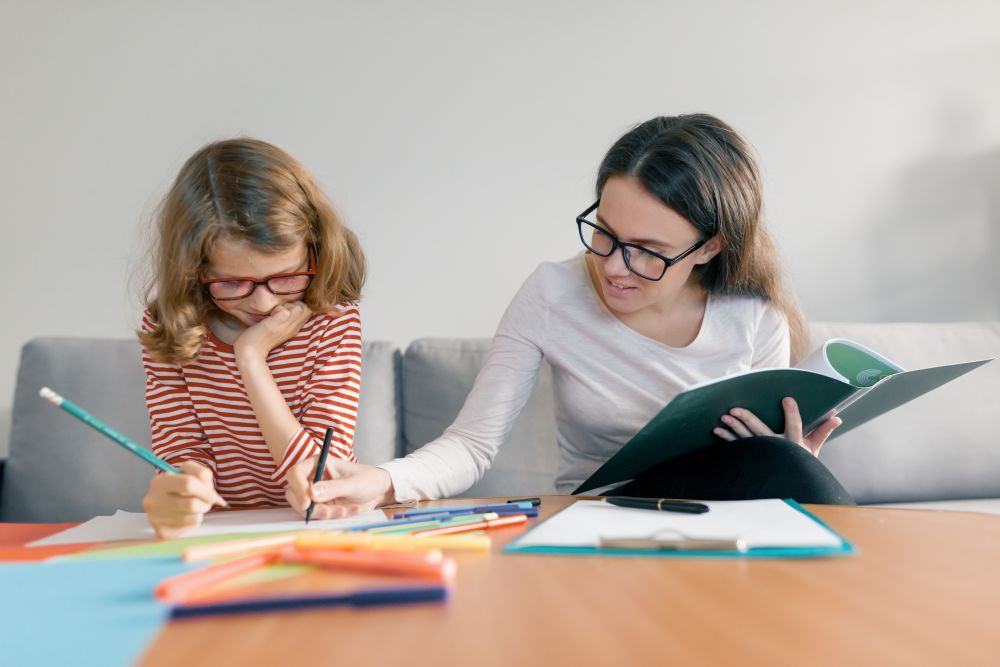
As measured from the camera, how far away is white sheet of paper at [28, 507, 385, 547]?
32.9 inches

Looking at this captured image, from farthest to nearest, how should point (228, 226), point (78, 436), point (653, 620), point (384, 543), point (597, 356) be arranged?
point (78, 436)
point (597, 356)
point (228, 226)
point (384, 543)
point (653, 620)

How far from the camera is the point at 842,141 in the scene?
2223 millimetres

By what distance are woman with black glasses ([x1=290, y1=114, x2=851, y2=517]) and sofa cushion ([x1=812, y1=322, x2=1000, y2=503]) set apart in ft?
1.71

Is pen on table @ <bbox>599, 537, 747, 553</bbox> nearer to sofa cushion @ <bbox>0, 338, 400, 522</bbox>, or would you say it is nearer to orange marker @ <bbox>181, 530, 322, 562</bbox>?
orange marker @ <bbox>181, 530, 322, 562</bbox>

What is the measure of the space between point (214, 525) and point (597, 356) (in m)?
0.70

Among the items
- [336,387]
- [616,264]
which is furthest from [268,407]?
[616,264]

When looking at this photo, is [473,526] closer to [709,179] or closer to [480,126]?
[709,179]

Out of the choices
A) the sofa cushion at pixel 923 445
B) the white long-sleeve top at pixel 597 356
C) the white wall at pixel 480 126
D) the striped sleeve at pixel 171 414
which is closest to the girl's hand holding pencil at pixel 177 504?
the striped sleeve at pixel 171 414

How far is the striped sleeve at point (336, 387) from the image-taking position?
4.00ft

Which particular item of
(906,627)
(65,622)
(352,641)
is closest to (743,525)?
(906,627)

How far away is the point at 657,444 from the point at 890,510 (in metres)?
0.29

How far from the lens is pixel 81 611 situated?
58 centimetres

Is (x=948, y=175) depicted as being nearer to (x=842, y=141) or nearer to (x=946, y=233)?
(x=946, y=233)

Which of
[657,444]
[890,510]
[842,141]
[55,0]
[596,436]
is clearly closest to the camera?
[890,510]
